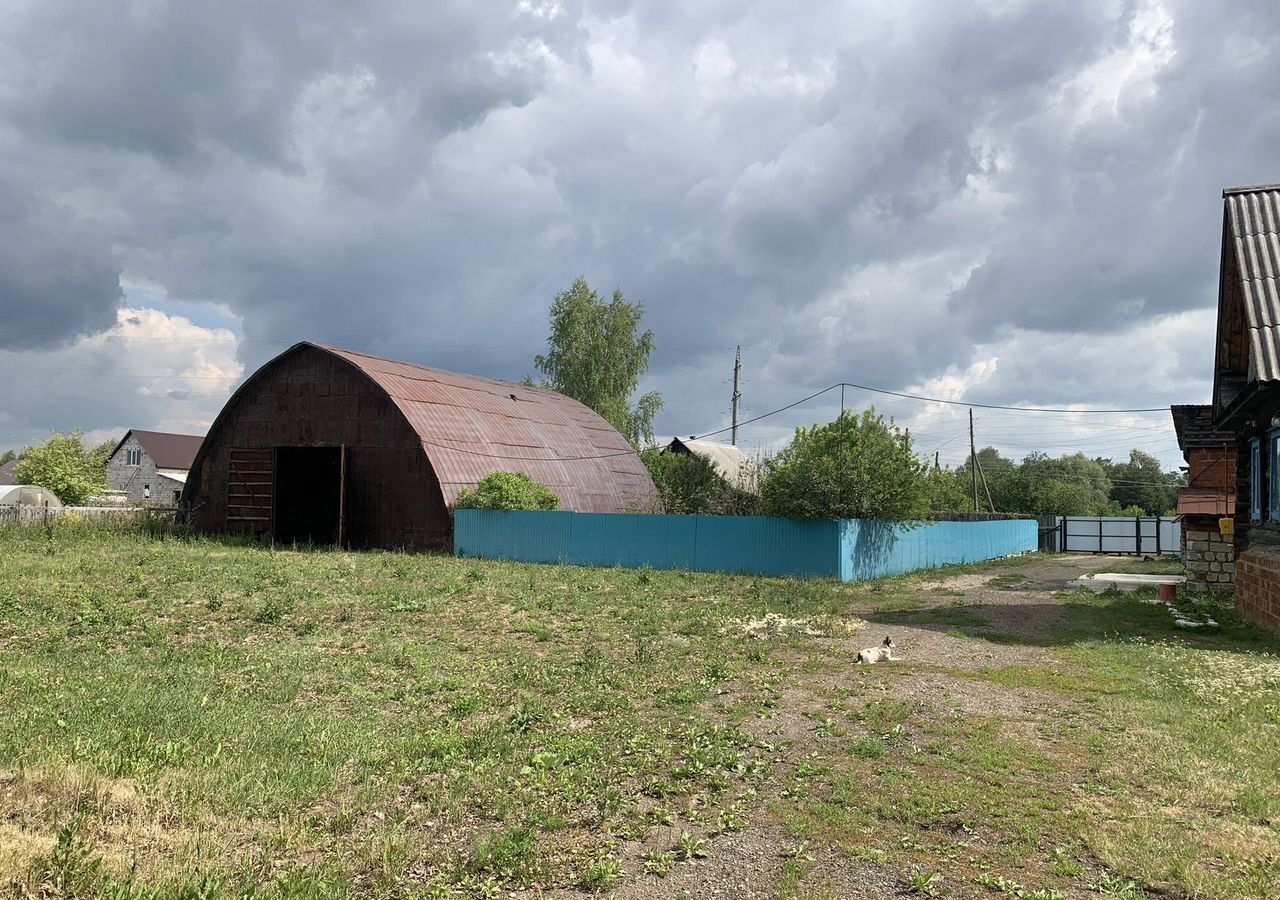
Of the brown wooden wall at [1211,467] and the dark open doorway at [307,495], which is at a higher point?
the brown wooden wall at [1211,467]

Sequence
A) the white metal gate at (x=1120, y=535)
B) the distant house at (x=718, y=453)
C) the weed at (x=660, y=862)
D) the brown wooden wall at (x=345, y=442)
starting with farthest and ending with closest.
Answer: the distant house at (x=718, y=453), the white metal gate at (x=1120, y=535), the brown wooden wall at (x=345, y=442), the weed at (x=660, y=862)

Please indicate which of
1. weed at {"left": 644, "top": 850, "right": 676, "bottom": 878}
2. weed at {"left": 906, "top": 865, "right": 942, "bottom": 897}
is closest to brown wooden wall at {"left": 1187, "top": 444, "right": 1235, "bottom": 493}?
weed at {"left": 906, "top": 865, "right": 942, "bottom": 897}

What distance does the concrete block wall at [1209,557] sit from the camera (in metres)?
17.1

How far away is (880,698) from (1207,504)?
1361 centimetres

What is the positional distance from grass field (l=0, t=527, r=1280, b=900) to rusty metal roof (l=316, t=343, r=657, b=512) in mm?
13209

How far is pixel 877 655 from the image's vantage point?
10023mm

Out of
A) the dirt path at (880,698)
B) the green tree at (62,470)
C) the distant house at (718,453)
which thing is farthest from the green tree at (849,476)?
the green tree at (62,470)

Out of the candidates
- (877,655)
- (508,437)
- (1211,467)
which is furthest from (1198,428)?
(508,437)

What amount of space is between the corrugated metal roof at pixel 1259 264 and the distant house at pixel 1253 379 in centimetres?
1

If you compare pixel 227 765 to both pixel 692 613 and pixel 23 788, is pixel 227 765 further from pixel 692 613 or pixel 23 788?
pixel 692 613

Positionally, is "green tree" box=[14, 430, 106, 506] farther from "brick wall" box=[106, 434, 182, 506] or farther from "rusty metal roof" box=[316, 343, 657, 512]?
"rusty metal roof" box=[316, 343, 657, 512]

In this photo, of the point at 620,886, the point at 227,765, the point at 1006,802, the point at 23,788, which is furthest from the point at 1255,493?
the point at 23,788

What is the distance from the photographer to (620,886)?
422cm

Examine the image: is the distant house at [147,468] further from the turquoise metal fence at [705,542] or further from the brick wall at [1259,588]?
the brick wall at [1259,588]
